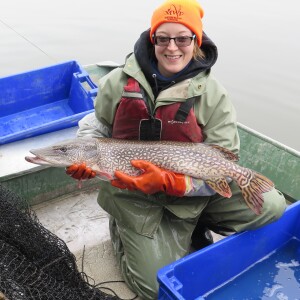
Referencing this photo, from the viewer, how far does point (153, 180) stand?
109 inches

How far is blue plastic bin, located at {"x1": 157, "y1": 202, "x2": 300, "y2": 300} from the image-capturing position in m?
2.64

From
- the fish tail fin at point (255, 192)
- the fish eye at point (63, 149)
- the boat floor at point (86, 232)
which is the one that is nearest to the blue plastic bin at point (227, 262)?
the fish tail fin at point (255, 192)

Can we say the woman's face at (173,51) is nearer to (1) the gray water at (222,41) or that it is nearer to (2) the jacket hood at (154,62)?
(2) the jacket hood at (154,62)

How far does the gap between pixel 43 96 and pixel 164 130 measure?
2646 millimetres

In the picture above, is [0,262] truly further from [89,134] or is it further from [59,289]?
[89,134]

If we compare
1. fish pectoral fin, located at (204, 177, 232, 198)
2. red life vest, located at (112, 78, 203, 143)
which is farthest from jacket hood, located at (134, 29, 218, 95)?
fish pectoral fin, located at (204, 177, 232, 198)

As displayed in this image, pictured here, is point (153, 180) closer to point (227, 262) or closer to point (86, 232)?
→ point (227, 262)

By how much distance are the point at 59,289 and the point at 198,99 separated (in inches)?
59.7

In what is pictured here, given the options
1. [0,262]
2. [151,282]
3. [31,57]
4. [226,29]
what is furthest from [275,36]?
[0,262]

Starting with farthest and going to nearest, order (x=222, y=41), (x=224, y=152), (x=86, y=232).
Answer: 1. (x=222, y=41)
2. (x=86, y=232)
3. (x=224, y=152)

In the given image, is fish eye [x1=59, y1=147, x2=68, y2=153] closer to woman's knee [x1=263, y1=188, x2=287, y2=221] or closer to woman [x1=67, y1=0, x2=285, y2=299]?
woman [x1=67, y1=0, x2=285, y2=299]

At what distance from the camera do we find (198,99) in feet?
9.75

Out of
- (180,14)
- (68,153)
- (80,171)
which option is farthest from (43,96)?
(180,14)

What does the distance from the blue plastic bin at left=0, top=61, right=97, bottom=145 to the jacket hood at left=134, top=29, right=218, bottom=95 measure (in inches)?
64.5
